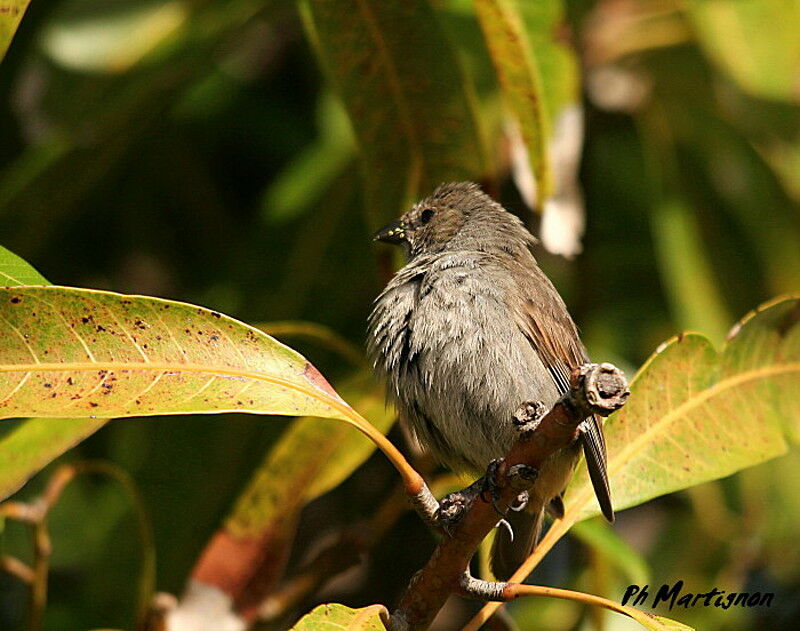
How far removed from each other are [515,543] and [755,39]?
91.4 inches

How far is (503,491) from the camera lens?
6.95ft

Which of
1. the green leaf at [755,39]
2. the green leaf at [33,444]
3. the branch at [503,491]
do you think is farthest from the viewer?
the green leaf at [755,39]

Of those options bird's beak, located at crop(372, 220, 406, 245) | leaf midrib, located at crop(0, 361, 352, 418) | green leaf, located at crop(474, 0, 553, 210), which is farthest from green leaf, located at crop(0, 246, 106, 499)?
green leaf, located at crop(474, 0, 553, 210)

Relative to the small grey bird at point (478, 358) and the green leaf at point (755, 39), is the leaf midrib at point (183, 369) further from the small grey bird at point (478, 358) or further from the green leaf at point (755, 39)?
the green leaf at point (755, 39)

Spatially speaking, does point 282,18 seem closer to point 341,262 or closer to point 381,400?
point 341,262

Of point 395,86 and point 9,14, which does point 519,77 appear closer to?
point 395,86

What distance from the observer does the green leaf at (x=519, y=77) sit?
3.12 metres

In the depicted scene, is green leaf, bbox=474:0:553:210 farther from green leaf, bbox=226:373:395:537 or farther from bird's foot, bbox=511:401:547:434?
bird's foot, bbox=511:401:547:434

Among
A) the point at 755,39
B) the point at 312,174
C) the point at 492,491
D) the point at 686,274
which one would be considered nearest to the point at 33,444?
the point at 492,491

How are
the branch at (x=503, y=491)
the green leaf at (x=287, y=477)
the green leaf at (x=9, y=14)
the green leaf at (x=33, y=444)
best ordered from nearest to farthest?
the branch at (x=503, y=491) → the green leaf at (x=9, y=14) → the green leaf at (x=33, y=444) → the green leaf at (x=287, y=477)

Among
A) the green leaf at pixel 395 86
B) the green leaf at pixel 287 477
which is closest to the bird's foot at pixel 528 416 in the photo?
the green leaf at pixel 287 477

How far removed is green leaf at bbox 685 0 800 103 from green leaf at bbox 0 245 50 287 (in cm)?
301

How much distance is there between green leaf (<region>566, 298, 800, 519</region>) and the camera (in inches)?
109

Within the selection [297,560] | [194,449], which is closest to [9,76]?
[194,449]
